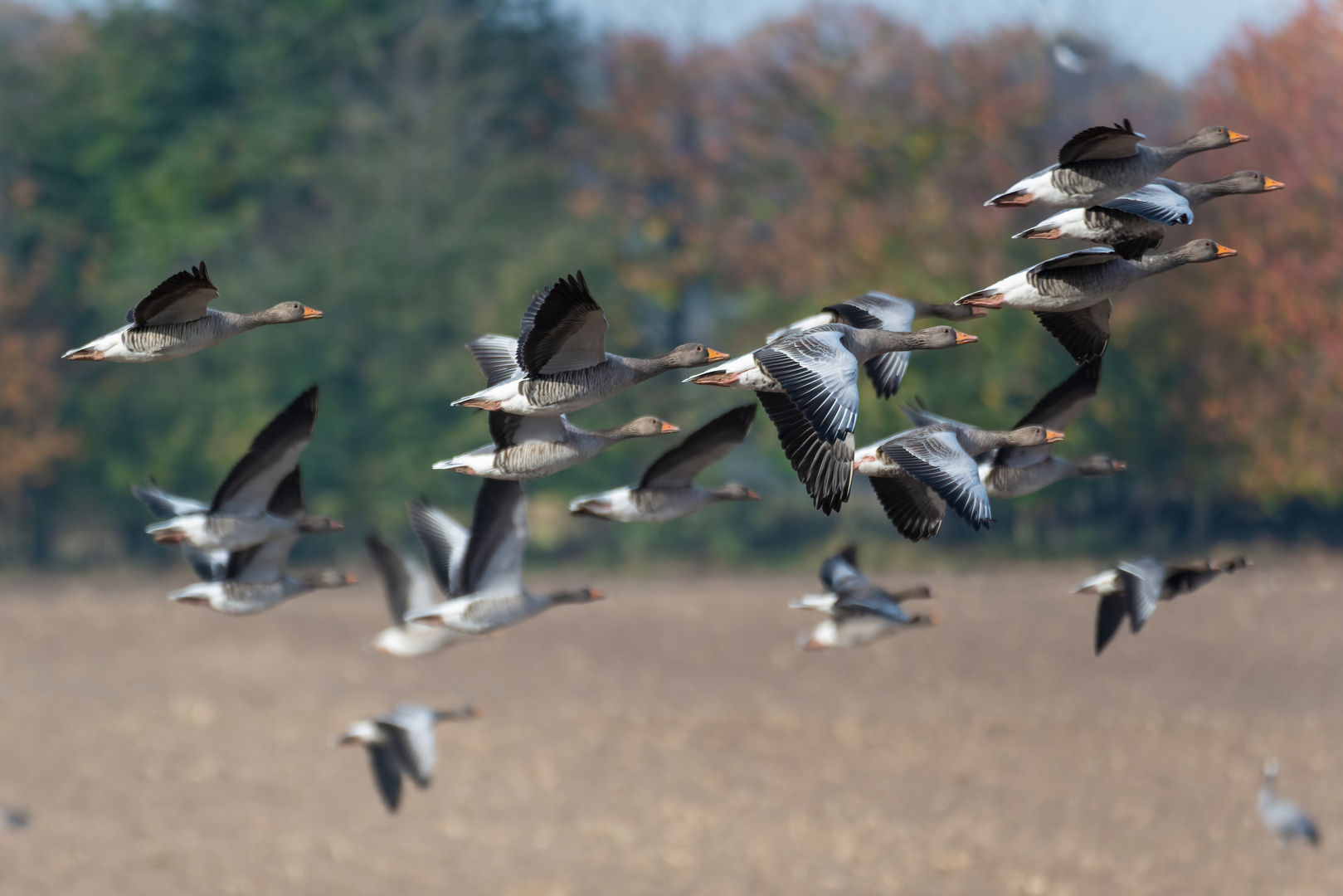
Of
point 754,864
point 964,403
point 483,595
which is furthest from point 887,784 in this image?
point 964,403

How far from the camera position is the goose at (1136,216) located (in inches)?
198

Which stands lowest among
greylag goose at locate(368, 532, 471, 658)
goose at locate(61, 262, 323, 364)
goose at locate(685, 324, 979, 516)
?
greylag goose at locate(368, 532, 471, 658)

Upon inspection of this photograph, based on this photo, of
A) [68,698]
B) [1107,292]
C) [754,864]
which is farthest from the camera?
[68,698]

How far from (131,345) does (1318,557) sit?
117 feet

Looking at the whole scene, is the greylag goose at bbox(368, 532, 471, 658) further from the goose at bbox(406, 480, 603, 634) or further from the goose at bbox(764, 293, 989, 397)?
the goose at bbox(764, 293, 989, 397)

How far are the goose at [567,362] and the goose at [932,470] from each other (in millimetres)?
664

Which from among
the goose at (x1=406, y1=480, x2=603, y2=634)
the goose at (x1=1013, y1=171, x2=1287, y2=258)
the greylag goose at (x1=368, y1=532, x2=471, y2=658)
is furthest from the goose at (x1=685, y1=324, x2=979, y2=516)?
the greylag goose at (x1=368, y1=532, x2=471, y2=658)

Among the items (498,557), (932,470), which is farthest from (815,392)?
(498,557)

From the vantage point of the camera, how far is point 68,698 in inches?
989

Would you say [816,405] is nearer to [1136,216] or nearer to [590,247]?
[1136,216]

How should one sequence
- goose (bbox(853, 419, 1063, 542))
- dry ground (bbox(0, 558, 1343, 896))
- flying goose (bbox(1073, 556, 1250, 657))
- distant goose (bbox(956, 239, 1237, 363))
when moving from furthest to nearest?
1. dry ground (bbox(0, 558, 1343, 896))
2. flying goose (bbox(1073, 556, 1250, 657))
3. distant goose (bbox(956, 239, 1237, 363))
4. goose (bbox(853, 419, 1063, 542))

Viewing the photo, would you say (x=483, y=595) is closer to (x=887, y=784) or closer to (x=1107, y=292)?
(x=1107, y=292)

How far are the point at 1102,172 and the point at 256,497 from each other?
11.6 ft

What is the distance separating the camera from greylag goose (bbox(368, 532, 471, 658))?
8.46 meters
